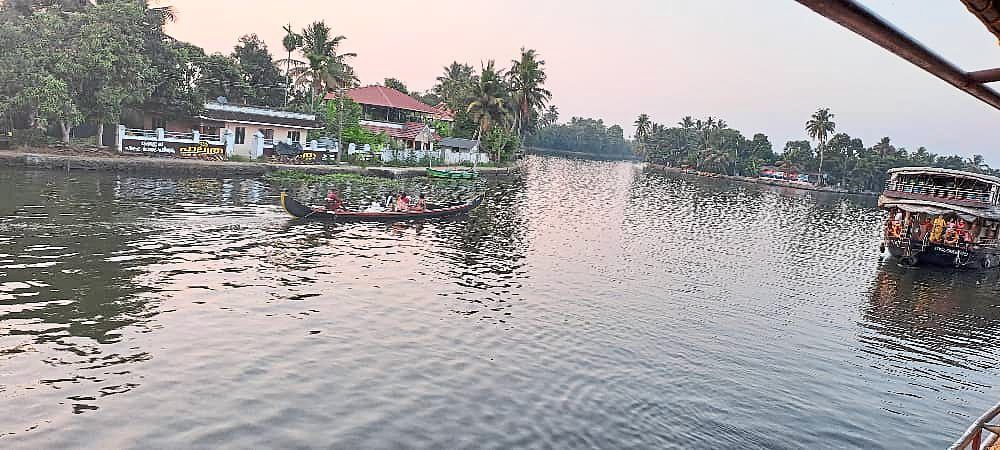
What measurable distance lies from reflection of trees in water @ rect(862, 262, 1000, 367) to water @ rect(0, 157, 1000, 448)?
12 cm

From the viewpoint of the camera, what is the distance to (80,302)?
15117mm

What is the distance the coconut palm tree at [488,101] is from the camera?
223 feet

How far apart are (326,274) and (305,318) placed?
4.48 m

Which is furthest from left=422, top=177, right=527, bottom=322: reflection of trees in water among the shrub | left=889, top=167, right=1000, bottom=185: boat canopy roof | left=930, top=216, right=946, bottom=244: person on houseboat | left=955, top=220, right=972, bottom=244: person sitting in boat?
the shrub

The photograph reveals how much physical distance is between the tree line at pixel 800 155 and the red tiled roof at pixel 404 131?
59.9 meters

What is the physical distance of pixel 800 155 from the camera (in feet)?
342

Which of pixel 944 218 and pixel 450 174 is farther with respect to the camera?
pixel 450 174

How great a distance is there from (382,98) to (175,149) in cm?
2935

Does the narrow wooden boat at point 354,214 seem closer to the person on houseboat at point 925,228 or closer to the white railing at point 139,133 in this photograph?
the person on houseboat at point 925,228

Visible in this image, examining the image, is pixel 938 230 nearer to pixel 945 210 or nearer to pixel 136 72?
pixel 945 210

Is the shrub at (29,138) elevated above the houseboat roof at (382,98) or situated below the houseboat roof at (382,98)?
below

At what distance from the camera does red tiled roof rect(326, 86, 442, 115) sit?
2761 inches

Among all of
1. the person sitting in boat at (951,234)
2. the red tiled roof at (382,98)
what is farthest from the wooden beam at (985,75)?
the red tiled roof at (382,98)

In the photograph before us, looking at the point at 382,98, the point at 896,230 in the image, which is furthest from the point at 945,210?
the point at 382,98
